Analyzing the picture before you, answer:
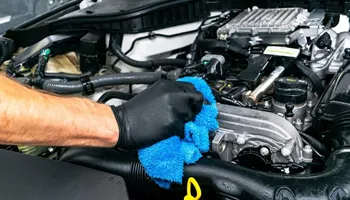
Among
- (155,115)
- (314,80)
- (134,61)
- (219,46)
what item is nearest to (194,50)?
(219,46)

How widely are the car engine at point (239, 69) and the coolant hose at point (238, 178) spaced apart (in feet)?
0.05

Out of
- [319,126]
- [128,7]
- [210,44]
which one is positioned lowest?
[319,126]

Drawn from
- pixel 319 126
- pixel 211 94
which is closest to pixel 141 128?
pixel 211 94

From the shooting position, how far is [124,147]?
→ 3.10 feet

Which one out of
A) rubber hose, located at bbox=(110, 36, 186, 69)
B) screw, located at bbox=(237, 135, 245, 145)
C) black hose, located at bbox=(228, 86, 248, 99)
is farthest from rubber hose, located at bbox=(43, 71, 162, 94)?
screw, located at bbox=(237, 135, 245, 145)

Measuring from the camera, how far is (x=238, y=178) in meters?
0.89

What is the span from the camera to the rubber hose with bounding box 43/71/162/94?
1277 millimetres

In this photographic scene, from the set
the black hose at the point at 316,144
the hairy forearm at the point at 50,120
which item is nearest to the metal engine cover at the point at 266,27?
the black hose at the point at 316,144

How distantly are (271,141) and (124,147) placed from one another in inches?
14.6

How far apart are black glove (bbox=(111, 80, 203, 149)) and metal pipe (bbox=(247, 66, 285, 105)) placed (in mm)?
192

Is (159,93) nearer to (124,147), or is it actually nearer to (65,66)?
(124,147)

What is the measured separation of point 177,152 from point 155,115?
0.10 metres

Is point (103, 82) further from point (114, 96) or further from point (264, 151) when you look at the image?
point (264, 151)

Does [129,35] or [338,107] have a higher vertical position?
[129,35]
